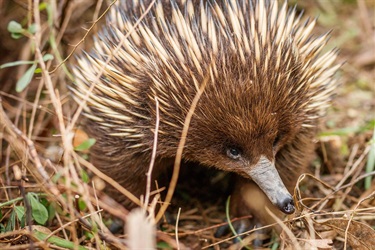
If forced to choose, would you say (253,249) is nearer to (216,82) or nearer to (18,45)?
(216,82)

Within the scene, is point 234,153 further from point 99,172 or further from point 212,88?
point 99,172

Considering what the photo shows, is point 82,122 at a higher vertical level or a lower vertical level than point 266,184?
lower

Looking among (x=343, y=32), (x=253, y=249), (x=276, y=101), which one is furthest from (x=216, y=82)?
(x=343, y=32)

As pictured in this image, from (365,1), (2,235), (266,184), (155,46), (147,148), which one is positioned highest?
(365,1)

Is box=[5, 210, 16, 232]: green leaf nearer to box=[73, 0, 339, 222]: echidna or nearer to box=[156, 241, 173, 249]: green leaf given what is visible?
box=[73, 0, 339, 222]: echidna

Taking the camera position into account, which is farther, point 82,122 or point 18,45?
point 18,45

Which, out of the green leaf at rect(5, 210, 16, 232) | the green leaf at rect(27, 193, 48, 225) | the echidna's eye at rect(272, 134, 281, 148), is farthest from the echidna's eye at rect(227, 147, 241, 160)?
the green leaf at rect(5, 210, 16, 232)
